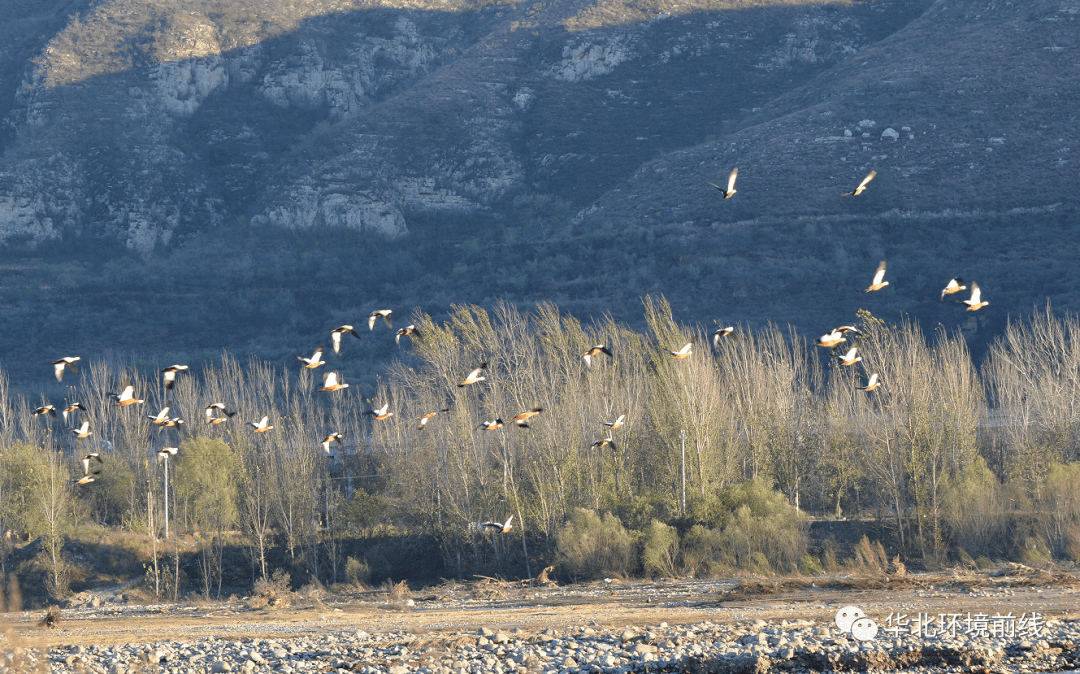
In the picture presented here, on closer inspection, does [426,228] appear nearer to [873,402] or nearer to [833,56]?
[833,56]

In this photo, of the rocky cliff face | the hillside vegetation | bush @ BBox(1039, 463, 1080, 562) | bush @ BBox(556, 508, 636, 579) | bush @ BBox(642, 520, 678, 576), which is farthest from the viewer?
the rocky cliff face

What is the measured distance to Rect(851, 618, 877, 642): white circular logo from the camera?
2326cm

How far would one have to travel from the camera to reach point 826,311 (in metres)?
77.9

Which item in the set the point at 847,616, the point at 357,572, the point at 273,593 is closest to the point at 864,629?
the point at 847,616

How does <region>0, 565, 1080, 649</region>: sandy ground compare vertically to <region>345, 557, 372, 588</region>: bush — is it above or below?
below

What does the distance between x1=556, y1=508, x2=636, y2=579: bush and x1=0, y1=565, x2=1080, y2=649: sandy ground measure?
130 centimetres

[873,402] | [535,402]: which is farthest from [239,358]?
[873,402]

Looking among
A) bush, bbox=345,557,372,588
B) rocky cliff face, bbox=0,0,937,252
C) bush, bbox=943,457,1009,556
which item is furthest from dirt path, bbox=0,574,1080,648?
rocky cliff face, bbox=0,0,937,252

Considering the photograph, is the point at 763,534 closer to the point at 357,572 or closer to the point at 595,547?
the point at 595,547

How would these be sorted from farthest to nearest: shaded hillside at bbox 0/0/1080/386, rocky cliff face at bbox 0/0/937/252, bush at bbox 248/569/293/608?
→ rocky cliff face at bbox 0/0/937/252 → shaded hillside at bbox 0/0/1080/386 → bush at bbox 248/569/293/608

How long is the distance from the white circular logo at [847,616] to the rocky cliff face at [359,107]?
78.6 meters

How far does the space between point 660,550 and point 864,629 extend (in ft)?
40.8

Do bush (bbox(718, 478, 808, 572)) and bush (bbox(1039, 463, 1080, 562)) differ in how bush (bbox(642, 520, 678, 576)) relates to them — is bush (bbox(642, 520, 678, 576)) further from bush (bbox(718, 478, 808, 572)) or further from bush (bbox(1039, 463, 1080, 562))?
bush (bbox(1039, 463, 1080, 562))

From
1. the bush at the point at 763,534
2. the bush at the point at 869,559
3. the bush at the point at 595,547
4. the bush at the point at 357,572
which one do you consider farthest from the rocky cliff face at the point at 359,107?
the bush at the point at 595,547
